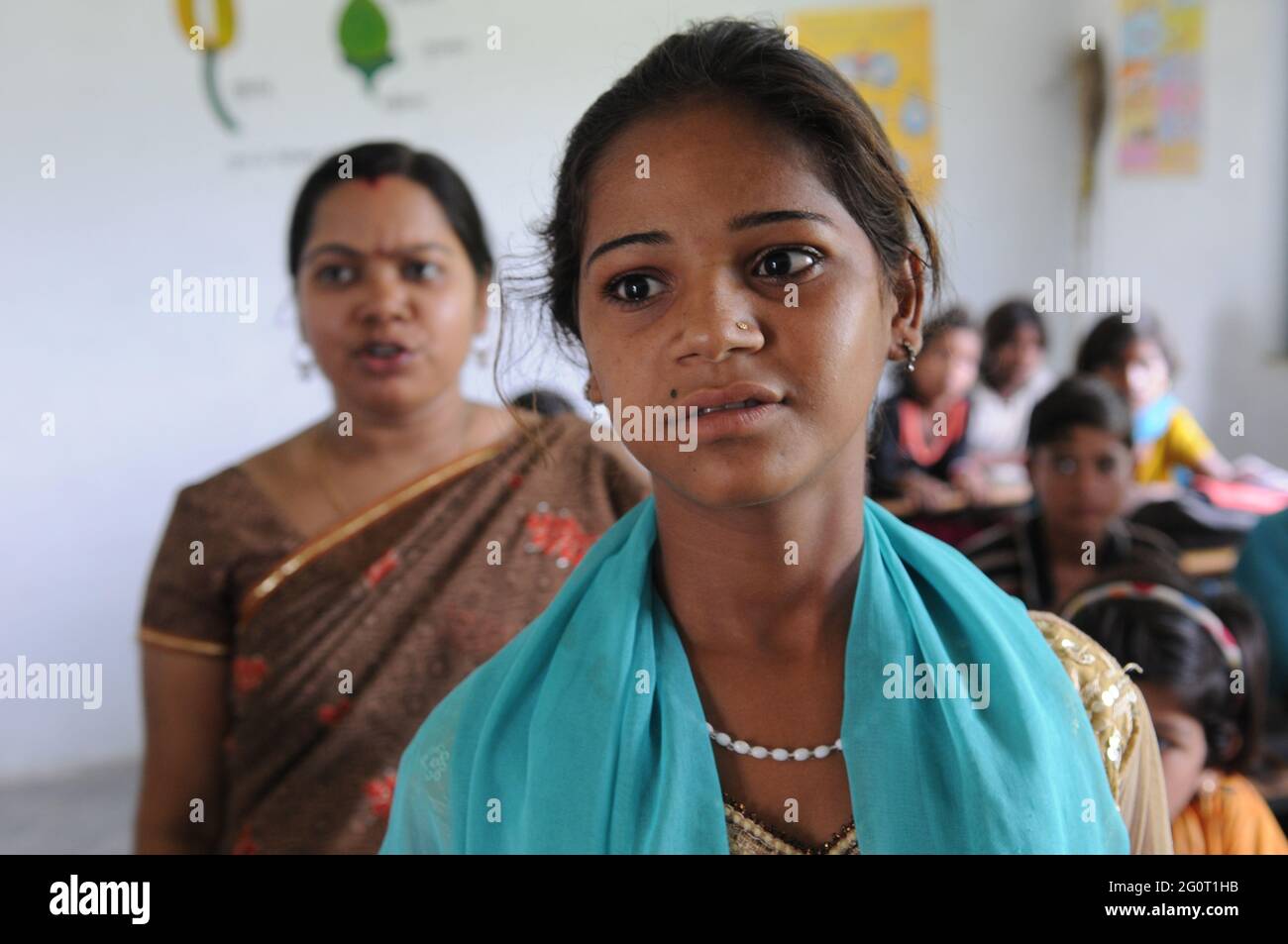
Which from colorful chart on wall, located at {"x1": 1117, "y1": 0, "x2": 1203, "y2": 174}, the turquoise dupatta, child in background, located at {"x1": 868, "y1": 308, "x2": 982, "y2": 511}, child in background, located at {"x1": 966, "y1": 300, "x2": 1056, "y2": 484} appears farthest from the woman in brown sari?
colorful chart on wall, located at {"x1": 1117, "y1": 0, "x2": 1203, "y2": 174}

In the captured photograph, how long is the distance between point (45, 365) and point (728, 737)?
6.42 ft

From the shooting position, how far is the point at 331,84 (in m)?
2.92

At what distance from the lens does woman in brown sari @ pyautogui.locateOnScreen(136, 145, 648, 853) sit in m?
1.23

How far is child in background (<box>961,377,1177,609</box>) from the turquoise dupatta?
1061 mm

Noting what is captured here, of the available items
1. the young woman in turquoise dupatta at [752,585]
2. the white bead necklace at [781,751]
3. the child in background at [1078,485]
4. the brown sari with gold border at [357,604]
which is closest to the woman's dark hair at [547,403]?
the brown sari with gold border at [357,604]

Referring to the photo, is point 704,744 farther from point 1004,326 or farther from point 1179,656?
point 1004,326

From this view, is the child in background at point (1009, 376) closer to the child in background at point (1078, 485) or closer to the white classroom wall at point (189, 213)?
the white classroom wall at point (189, 213)

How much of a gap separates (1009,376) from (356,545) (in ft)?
10.7

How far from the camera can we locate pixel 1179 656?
3.75 ft

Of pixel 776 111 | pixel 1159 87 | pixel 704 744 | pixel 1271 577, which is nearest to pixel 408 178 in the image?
pixel 776 111

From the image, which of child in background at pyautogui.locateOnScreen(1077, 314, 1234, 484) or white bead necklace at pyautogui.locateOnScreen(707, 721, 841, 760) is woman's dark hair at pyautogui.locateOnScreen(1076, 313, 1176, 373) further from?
white bead necklace at pyautogui.locateOnScreen(707, 721, 841, 760)

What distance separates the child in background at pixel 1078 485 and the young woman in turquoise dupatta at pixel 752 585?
3.55 feet

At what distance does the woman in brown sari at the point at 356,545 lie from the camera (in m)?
1.23

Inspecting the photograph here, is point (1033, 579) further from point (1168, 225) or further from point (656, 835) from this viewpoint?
point (1168, 225)
